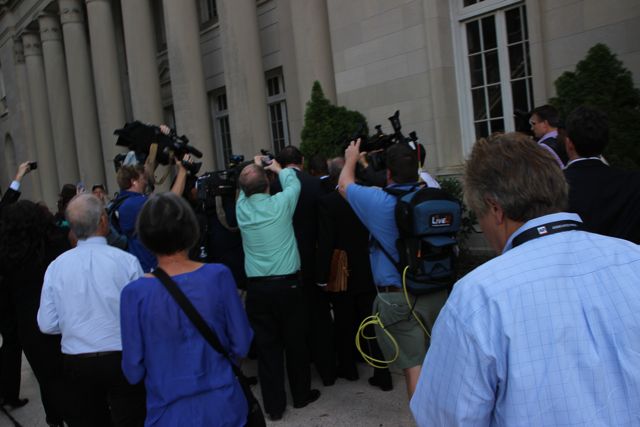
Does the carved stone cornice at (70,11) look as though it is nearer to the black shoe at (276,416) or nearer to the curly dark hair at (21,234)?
the curly dark hair at (21,234)

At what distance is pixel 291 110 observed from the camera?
39.3ft

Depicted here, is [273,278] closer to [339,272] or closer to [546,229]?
[339,272]

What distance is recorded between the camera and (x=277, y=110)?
43.4 ft

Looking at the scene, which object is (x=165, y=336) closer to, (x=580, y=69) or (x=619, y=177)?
(x=619, y=177)

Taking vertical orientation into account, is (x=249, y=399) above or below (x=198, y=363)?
below

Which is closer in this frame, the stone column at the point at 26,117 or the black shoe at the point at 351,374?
the black shoe at the point at 351,374

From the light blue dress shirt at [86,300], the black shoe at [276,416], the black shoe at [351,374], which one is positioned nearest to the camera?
the light blue dress shirt at [86,300]

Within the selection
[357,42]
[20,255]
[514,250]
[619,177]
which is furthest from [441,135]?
[514,250]

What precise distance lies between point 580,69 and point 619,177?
3.85 m

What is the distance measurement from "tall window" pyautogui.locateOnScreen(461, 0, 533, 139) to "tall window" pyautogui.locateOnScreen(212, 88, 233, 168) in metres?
8.13

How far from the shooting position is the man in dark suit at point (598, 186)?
9.84 ft

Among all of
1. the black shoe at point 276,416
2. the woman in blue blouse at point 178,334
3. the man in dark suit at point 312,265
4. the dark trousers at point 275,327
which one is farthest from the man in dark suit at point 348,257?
the woman in blue blouse at point 178,334

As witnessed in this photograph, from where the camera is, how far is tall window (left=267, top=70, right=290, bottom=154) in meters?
12.9

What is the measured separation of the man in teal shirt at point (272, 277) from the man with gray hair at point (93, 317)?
4.25 ft
